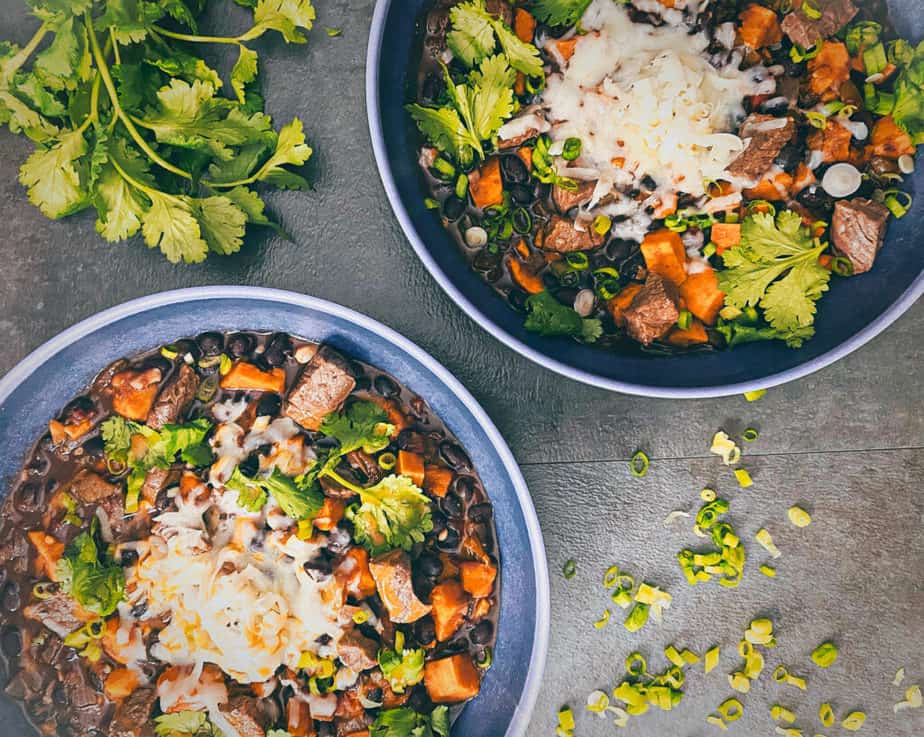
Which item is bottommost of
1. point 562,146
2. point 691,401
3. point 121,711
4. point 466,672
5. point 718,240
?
point 121,711

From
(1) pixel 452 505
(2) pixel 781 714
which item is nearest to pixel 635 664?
(2) pixel 781 714

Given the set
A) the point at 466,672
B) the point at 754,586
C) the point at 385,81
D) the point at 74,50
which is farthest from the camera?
the point at 754,586

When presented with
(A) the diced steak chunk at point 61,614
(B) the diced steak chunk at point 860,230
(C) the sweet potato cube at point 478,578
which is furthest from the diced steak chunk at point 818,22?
(A) the diced steak chunk at point 61,614

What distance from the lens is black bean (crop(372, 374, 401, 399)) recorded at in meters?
1.80

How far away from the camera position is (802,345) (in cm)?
169

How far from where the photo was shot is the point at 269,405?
5.93 ft

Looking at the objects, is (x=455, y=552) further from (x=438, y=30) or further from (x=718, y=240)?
(x=438, y=30)

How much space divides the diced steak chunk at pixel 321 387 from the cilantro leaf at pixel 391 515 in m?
0.22

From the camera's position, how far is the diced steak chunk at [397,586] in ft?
5.71

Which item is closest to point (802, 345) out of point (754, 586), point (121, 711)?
point (754, 586)

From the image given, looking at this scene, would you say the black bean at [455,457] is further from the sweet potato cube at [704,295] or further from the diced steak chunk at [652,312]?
the sweet potato cube at [704,295]

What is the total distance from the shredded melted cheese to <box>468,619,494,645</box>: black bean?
3.74 feet

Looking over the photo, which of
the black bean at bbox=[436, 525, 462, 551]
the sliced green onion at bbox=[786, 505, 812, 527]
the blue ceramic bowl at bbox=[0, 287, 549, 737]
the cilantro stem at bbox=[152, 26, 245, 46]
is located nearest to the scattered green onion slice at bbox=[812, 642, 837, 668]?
the sliced green onion at bbox=[786, 505, 812, 527]

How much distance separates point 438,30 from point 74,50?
2.69 feet
